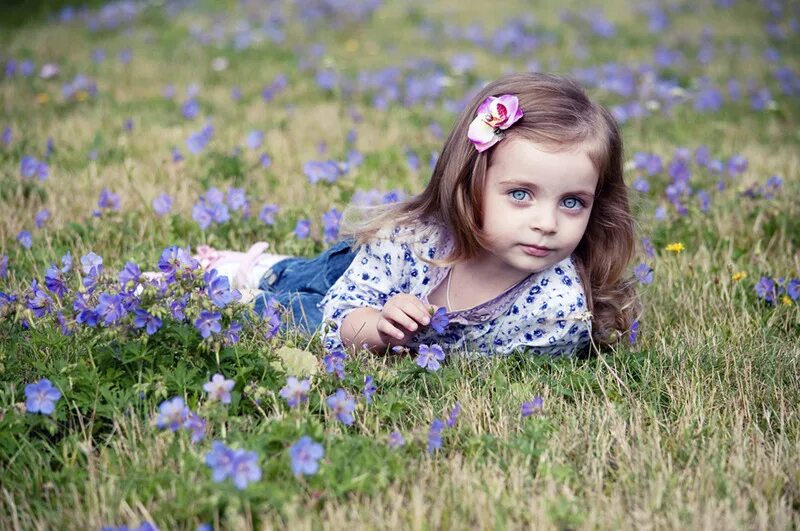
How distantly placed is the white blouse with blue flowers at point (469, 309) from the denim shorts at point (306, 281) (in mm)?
157

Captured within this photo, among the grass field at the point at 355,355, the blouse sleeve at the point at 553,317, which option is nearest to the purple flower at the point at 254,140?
the grass field at the point at 355,355

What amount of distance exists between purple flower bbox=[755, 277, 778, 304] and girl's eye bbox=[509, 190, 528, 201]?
1.25 meters

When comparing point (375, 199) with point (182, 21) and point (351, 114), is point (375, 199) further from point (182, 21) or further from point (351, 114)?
point (182, 21)

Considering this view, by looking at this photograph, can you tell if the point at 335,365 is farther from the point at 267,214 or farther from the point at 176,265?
the point at 267,214

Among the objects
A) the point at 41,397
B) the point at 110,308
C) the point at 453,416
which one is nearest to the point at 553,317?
the point at 453,416

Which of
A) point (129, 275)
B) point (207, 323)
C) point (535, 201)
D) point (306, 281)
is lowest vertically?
point (306, 281)

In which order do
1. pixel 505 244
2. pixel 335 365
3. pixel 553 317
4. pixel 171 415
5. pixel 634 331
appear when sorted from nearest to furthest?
pixel 171 415
pixel 335 365
pixel 505 244
pixel 553 317
pixel 634 331

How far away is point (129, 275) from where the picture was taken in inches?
103

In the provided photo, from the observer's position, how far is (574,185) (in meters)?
2.83

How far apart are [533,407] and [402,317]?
0.51m

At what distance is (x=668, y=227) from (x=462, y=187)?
5.36ft

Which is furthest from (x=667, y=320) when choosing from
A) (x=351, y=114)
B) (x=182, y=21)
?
(x=182, y=21)

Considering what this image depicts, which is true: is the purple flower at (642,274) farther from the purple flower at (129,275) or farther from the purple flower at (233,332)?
the purple flower at (129,275)

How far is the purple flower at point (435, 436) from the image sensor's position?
236 cm
